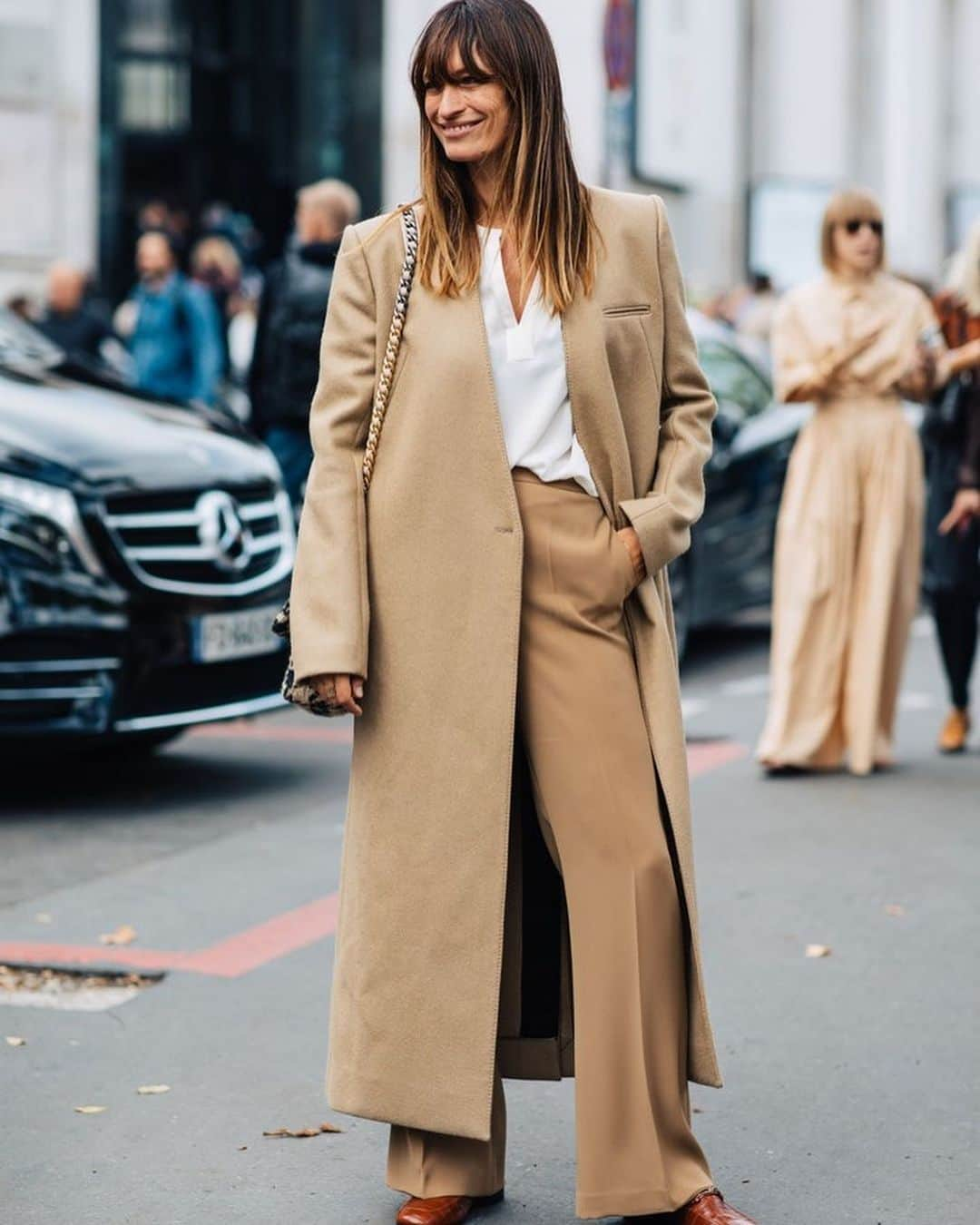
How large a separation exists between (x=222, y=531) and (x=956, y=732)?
9.29ft

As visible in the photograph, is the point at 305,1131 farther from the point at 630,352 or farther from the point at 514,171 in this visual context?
the point at 514,171

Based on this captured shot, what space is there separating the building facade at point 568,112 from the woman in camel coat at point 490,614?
34.5ft

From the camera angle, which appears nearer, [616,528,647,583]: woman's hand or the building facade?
[616,528,647,583]: woman's hand

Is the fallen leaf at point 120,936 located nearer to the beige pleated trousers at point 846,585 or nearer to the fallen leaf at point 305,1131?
the fallen leaf at point 305,1131

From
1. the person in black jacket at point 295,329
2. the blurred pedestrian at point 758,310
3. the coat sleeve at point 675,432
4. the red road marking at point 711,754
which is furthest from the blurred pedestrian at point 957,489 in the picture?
the blurred pedestrian at point 758,310

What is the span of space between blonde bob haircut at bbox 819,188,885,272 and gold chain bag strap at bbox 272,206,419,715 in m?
4.51

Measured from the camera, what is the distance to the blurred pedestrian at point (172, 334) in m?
13.2

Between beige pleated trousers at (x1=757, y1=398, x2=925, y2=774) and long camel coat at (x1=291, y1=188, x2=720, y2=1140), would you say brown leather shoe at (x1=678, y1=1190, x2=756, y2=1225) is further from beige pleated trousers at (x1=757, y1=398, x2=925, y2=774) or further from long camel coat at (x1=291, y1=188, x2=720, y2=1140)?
beige pleated trousers at (x1=757, y1=398, x2=925, y2=774)

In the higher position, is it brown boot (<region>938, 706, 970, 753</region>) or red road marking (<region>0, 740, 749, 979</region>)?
red road marking (<region>0, 740, 749, 979</region>)

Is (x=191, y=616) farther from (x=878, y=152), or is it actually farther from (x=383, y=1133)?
(x=878, y=152)

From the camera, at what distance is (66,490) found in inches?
280

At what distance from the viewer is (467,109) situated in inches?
142

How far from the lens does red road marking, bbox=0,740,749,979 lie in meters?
5.46

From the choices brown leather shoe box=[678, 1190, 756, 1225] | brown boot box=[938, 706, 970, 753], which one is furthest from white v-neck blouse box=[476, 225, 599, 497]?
brown boot box=[938, 706, 970, 753]
